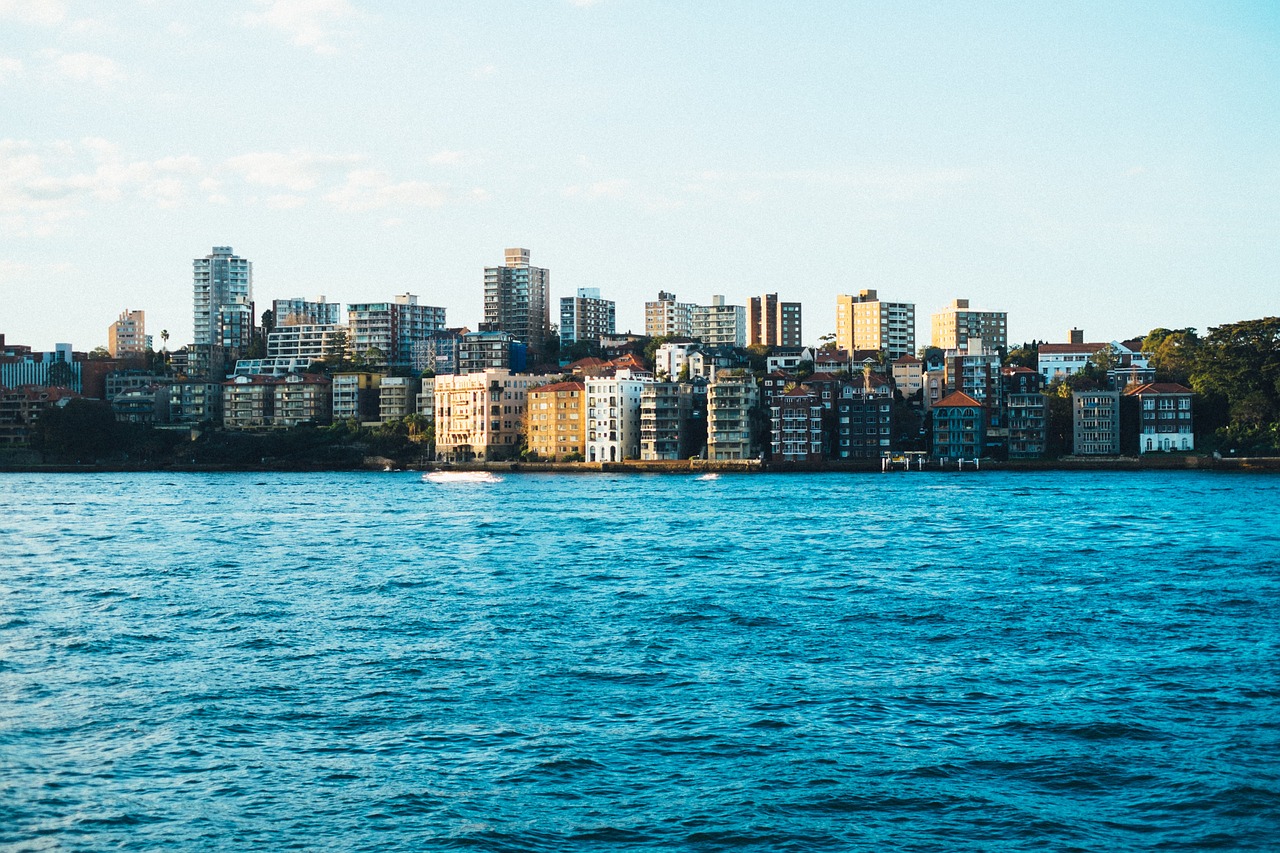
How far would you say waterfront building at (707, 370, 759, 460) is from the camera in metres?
101

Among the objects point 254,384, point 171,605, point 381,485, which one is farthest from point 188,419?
point 171,605

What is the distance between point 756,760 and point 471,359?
121390mm

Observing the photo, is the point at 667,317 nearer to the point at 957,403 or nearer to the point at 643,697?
the point at 957,403

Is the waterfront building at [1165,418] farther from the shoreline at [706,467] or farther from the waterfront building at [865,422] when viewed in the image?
the waterfront building at [865,422]

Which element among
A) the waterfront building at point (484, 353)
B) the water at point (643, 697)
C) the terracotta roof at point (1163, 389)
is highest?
the waterfront building at point (484, 353)

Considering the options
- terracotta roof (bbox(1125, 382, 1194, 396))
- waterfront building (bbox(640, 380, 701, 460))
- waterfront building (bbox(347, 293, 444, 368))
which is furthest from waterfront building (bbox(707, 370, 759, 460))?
waterfront building (bbox(347, 293, 444, 368))

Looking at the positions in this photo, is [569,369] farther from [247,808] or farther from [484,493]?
[247,808]

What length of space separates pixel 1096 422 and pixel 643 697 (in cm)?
8654

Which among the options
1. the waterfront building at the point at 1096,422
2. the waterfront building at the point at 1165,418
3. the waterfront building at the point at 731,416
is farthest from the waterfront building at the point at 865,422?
the waterfront building at the point at 1165,418

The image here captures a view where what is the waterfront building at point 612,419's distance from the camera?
109 meters

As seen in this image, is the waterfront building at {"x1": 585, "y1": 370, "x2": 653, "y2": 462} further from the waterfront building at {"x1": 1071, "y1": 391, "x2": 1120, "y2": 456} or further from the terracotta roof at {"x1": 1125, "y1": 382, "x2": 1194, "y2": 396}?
the terracotta roof at {"x1": 1125, "y1": 382, "x2": 1194, "y2": 396}

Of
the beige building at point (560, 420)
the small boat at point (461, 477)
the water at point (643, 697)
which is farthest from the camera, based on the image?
the beige building at point (560, 420)

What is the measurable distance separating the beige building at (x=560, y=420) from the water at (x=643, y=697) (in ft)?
229

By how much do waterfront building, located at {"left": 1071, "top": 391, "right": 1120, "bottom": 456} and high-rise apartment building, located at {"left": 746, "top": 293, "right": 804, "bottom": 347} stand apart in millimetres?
71823
